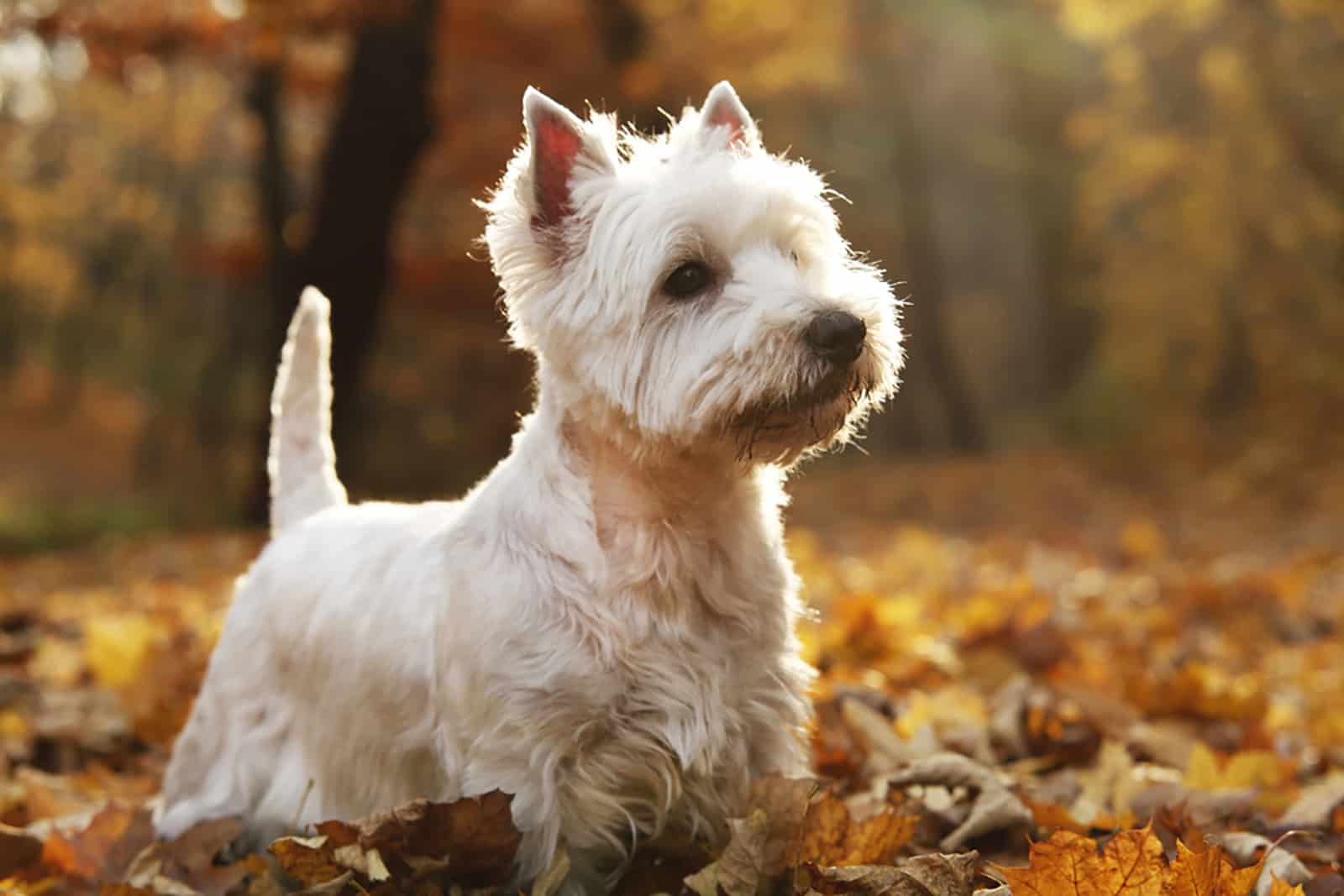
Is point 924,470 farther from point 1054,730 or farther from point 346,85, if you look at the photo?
point 1054,730

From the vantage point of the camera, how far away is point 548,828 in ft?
7.87

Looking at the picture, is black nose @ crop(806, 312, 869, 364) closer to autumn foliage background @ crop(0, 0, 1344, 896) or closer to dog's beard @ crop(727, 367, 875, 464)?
dog's beard @ crop(727, 367, 875, 464)

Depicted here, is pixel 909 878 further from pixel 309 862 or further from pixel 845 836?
pixel 309 862

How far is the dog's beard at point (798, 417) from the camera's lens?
2.38m

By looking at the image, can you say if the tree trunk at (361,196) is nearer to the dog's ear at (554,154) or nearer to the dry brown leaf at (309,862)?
the dog's ear at (554,154)

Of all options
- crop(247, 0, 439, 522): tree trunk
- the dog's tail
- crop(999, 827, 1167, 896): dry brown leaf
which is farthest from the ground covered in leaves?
crop(247, 0, 439, 522): tree trunk

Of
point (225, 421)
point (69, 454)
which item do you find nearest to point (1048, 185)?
point (225, 421)

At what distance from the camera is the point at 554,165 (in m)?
2.64

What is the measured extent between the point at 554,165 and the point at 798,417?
2.40ft

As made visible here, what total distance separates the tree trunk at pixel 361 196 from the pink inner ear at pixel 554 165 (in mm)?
8407

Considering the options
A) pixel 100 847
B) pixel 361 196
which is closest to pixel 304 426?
pixel 100 847

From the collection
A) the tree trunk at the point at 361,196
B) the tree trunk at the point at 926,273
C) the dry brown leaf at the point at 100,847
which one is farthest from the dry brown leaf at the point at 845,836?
the tree trunk at the point at 926,273

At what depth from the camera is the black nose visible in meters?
2.34

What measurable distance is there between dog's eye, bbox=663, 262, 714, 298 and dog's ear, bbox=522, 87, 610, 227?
1.03 ft
